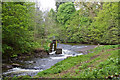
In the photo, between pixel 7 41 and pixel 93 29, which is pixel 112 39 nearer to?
pixel 93 29

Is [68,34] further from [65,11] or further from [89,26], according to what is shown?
[89,26]

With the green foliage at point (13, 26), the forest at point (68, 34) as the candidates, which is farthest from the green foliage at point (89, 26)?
the green foliage at point (13, 26)

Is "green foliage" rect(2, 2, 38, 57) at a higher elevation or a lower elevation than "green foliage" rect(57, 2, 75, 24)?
lower

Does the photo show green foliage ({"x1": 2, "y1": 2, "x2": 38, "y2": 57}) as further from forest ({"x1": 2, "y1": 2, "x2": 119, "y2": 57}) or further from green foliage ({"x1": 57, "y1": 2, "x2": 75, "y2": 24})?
green foliage ({"x1": 57, "y1": 2, "x2": 75, "y2": 24})

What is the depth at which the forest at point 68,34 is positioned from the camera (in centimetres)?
650

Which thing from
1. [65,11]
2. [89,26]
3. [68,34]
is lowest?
[68,34]

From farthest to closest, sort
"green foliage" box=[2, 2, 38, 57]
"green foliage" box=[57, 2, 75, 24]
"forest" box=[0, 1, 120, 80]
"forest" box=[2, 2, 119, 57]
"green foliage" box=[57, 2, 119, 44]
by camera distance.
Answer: "green foliage" box=[57, 2, 75, 24], "green foliage" box=[57, 2, 119, 44], "forest" box=[2, 2, 119, 57], "green foliage" box=[2, 2, 38, 57], "forest" box=[0, 1, 120, 80]

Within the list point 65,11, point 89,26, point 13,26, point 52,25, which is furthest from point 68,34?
point 13,26

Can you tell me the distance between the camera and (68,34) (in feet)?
109

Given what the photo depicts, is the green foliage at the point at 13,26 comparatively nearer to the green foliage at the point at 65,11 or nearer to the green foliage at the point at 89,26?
the green foliage at the point at 89,26

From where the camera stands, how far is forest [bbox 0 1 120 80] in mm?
6504

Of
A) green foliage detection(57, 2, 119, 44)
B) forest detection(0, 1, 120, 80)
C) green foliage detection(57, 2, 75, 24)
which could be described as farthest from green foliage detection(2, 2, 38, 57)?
green foliage detection(57, 2, 75, 24)

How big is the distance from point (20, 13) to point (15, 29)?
143cm

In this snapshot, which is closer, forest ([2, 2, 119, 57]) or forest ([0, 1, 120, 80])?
forest ([0, 1, 120, 80])
